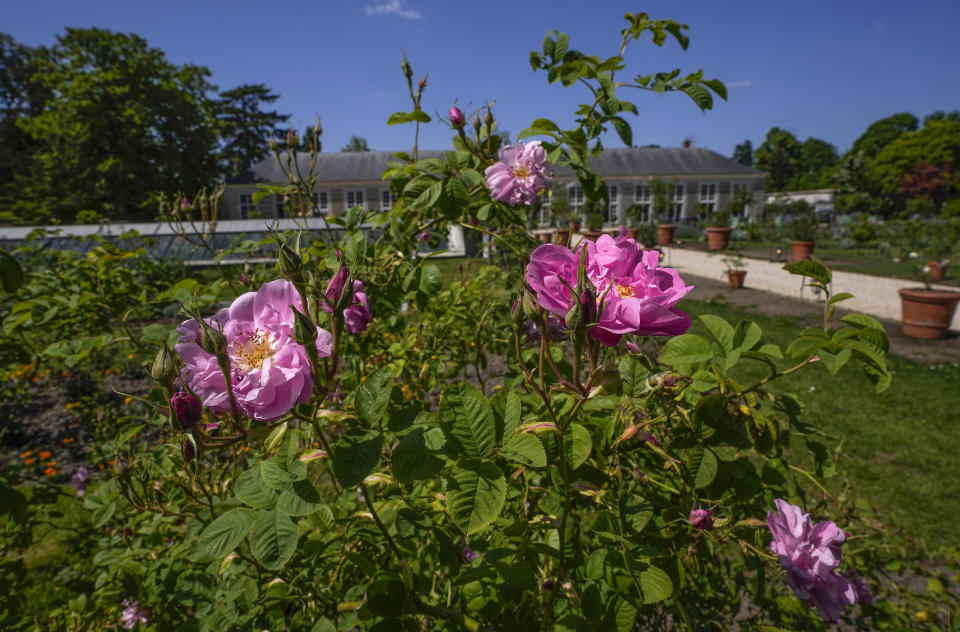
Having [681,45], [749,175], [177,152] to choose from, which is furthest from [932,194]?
[177,152]

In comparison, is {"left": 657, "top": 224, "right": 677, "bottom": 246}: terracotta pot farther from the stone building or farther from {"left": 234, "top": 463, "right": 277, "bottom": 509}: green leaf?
{"left": 234, "top": 463, "right": 277, "bottom": 509}: green leaf

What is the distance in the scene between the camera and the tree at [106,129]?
2095 cm

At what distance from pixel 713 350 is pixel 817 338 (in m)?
0.17

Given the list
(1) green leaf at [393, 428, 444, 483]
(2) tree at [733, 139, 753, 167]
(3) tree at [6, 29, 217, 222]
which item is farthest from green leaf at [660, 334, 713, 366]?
(2) tree at [733, 139, 753, 167]

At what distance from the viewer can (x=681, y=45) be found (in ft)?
4.74

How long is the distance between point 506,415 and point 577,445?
0.39 ft

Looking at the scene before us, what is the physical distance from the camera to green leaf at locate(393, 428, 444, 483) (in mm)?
615

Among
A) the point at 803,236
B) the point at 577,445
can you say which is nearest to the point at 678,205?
the point at 803,236

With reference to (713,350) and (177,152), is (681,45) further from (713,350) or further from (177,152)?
(177,152)

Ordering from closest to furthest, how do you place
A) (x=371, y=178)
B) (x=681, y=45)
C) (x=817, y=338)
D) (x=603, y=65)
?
(x=817, y=338)
(x=603, y=65)
(x=681, y=45)
(x=371, y=178)

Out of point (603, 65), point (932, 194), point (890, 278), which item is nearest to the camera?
point (603, 65)

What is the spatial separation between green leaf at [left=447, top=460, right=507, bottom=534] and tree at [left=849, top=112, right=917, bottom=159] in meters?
72.1

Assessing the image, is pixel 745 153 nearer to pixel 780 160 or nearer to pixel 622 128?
pixel 780 160

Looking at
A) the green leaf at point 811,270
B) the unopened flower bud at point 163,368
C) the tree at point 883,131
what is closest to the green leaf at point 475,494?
the unopened flower bud at point 163,368
